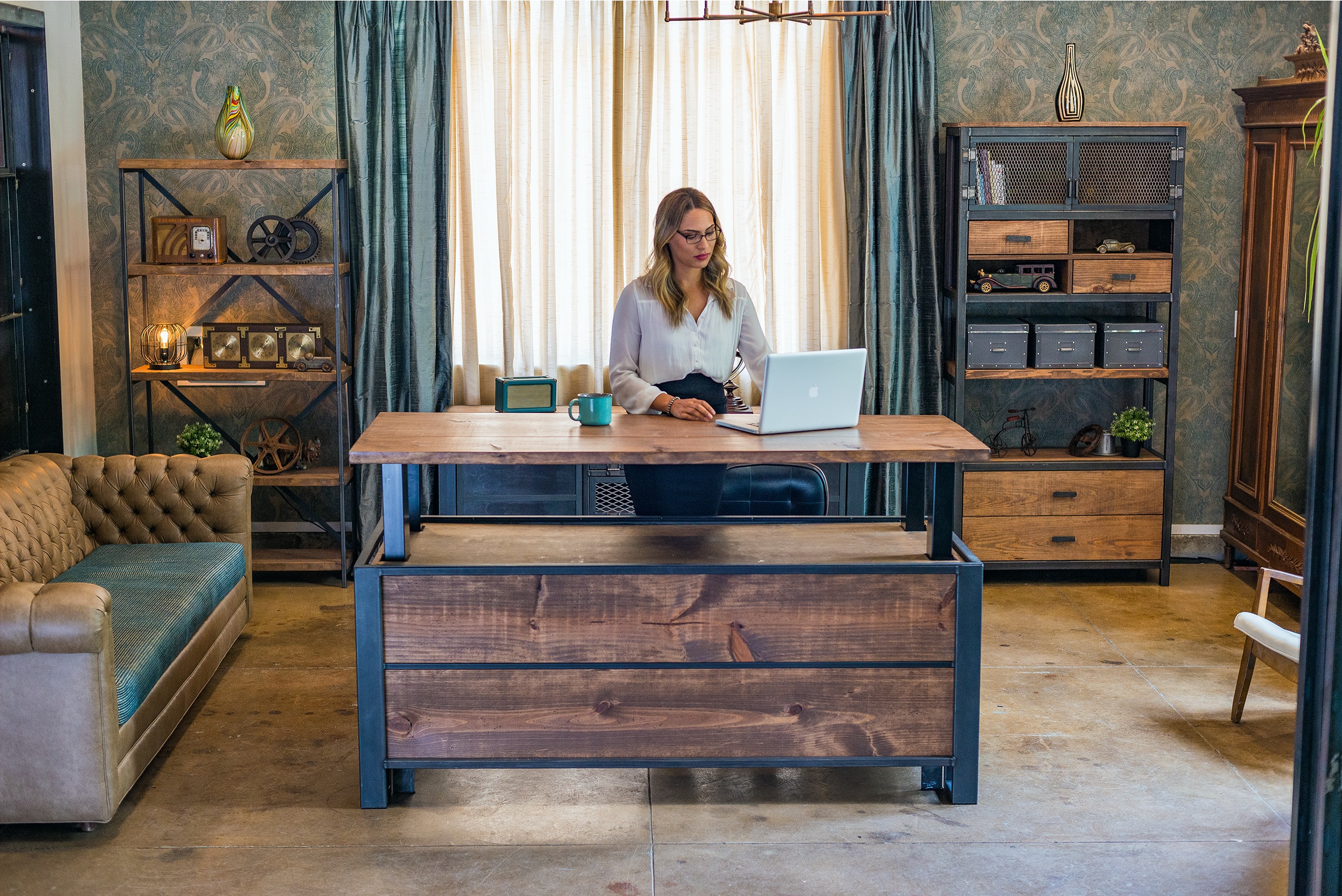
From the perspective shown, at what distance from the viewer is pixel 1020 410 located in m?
6.01

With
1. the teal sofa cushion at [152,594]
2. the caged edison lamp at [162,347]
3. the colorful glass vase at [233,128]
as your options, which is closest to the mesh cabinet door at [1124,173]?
the colorful glass vase at [233,128]

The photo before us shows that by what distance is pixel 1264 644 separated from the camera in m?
3.99

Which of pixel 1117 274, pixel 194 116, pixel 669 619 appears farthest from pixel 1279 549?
pixel 194 116

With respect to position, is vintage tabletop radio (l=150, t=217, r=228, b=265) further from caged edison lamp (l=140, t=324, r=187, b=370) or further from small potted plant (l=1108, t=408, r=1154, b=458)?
small potted plant (l=1108, t=408, r=1154, b=458)

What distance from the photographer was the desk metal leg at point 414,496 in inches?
146

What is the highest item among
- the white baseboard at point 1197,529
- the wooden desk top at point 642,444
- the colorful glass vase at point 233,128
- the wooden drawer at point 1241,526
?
the colorful glass vase at point 233,128

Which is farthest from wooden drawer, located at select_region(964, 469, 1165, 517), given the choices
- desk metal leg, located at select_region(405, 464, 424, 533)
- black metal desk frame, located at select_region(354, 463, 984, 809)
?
desk metal leg, located at select_region(405, 464, 424, 533)

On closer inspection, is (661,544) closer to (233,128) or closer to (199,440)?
(199,440)

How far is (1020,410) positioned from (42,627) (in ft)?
14.2

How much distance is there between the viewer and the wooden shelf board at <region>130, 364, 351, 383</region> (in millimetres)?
5391

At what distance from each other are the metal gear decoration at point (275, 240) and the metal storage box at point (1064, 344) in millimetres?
3262

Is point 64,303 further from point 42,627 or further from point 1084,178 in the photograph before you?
point 1084,178

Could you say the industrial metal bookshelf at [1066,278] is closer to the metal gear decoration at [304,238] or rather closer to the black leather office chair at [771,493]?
the black leather office chair at [771,493]

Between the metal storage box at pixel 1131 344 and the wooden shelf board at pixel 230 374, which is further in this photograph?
the metal storage box at pixel 1131 344
